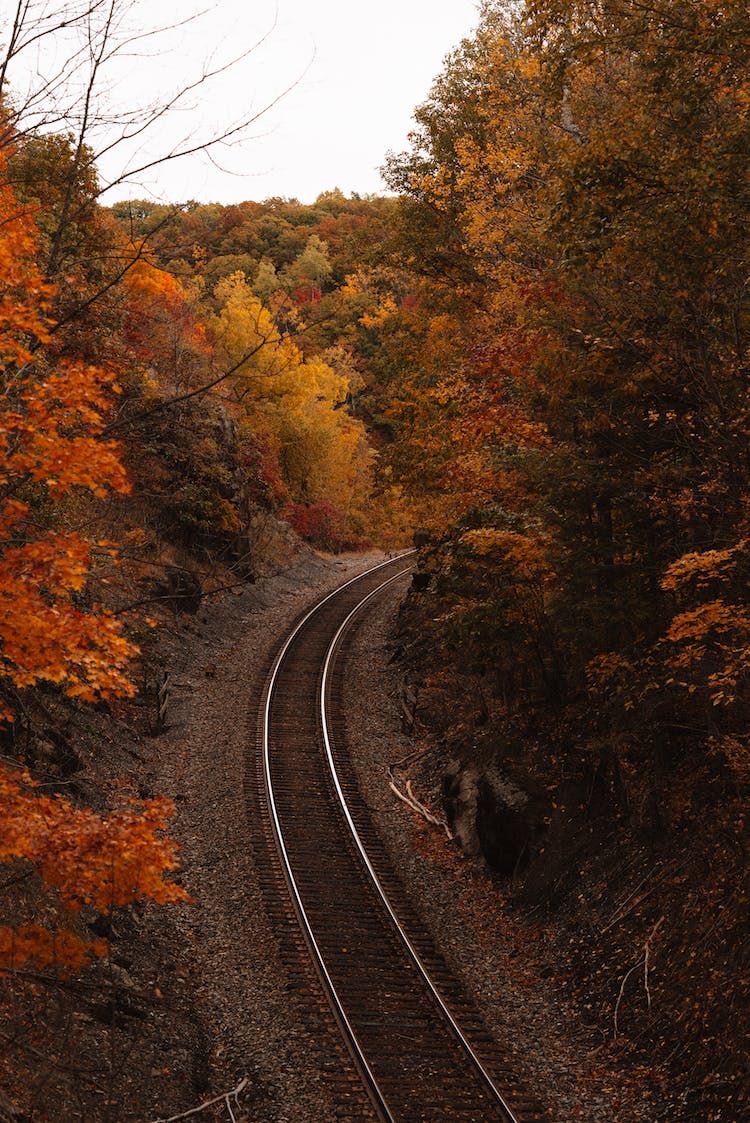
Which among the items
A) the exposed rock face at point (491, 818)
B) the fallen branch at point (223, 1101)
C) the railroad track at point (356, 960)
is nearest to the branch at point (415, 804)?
the exposed rock face at point (491, 818)

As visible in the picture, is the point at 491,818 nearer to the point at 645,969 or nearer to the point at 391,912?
the point at 391,912

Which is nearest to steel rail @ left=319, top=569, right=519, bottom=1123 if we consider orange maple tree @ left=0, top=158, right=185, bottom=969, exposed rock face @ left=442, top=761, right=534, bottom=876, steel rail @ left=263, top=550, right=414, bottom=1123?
steel rail @ left=263, top=550, right=414, bottom=1123

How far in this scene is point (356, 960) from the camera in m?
11.6

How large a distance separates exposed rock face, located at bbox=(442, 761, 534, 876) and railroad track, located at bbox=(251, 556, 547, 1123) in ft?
4.89

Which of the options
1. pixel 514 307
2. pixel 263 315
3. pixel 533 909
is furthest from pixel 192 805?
pixel 263 315

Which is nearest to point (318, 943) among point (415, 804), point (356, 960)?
point (356, 960)

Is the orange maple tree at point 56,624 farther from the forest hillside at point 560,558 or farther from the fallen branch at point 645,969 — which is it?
the fallen branch at point 645,969

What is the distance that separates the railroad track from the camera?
29.6 feet

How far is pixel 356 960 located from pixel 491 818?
355 cm

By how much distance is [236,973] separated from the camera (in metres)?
11.3

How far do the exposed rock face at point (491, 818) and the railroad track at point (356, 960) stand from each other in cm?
149

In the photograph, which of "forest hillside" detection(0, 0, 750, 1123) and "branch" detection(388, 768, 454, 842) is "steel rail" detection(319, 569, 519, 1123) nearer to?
"branch" detection(388, 768, 454, 842)

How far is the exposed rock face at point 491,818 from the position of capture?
13766mm

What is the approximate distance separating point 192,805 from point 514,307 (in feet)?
37.7
